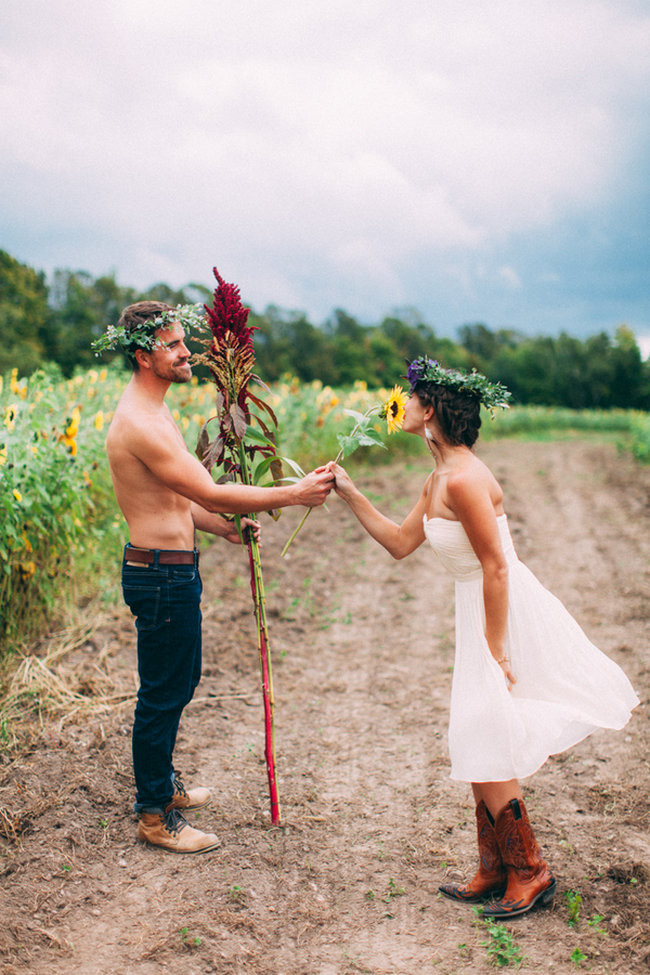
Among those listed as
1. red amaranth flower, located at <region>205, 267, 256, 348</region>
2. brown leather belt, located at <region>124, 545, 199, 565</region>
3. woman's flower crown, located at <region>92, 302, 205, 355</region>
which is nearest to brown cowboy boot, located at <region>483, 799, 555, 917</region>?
brown leather belt, located at <region>124, 545, 199, 565</region>

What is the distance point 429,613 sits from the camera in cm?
664

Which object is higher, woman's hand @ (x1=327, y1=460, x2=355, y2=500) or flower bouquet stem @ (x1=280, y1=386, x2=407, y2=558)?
flower bouquet stem @ (x1=280, y1=386, x2=407, y2=558)

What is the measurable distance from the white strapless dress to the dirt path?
2.21 feet

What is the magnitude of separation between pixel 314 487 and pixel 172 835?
1.69 m

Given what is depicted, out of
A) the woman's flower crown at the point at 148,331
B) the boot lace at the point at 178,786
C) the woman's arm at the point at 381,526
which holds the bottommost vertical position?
the boot lace at the point at 178,786

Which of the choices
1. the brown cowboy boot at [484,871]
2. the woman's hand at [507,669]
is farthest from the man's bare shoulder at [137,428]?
the brown cowboy boot at [484,871]

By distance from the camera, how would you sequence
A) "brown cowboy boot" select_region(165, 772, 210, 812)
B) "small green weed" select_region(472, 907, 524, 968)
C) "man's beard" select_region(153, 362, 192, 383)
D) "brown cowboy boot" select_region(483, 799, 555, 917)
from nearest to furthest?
"small green weed" select_region(472, 907, 524, 968)
"brown cowboy boot" select_region(483, 799, 555, 917)
"man's beard" select_region(153, 362, 192, 383)
"brown cowboy boot" select_region(165, 772, 210, 812)

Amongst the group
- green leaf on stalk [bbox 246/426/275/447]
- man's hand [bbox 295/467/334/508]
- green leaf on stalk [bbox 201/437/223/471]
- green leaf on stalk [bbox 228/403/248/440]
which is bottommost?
man's hand [bbox 295/467/334/508]

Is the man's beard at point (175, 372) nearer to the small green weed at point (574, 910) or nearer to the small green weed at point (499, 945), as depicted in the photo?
the small green weed at point (499, 945)

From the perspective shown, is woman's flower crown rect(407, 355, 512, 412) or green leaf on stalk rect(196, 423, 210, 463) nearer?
woman's flower crown rect(407, 355, 512, 412)

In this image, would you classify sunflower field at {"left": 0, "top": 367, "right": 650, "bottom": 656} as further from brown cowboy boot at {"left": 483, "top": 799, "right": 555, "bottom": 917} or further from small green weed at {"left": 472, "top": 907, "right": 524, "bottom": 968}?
small green weed at {"left": 472, "top": 907, "right": 524, "bottom": 968}

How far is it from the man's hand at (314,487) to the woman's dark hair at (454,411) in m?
0.58

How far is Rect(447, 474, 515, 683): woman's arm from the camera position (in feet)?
8.77

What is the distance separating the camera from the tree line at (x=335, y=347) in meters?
23.1
